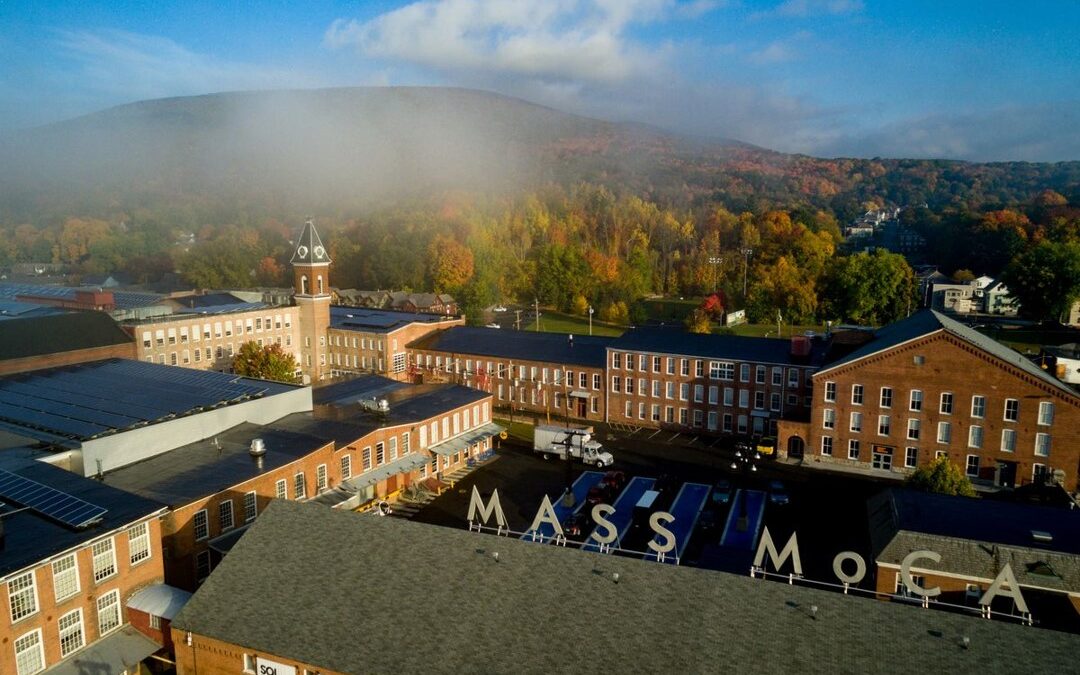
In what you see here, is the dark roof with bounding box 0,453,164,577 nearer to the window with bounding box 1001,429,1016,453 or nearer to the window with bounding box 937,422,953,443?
the window with bounding box 937,422,953,443

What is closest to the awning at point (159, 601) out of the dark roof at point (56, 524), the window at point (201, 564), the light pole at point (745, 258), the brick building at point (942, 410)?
the dark roof at point (56, 524)

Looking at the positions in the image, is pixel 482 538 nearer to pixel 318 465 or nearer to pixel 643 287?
pixel 318 465

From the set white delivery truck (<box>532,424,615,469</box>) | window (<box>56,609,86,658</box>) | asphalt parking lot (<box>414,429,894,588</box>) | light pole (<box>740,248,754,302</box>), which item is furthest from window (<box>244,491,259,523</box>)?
light pole (<box>740,248,754,302</box>)

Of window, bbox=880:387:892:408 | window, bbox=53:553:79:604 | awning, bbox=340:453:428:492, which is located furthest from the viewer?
window, bbox=880:387:892:408

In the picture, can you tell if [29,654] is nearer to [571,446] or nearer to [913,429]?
[571,446]

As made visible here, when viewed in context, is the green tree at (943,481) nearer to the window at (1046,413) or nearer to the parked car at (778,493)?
the parked car at (778,493)

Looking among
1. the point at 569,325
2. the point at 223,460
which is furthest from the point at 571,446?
the point at 569,325
